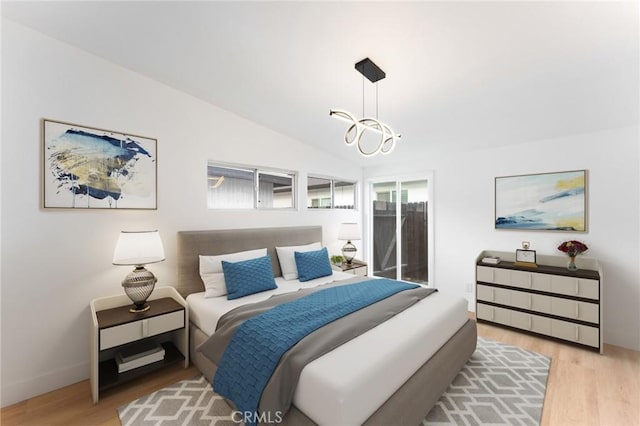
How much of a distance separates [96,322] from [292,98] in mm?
2609

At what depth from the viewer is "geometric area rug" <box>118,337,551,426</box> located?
1.88 m

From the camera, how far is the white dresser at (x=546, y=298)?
2764 mm

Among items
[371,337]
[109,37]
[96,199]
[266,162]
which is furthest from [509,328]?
[109,37]

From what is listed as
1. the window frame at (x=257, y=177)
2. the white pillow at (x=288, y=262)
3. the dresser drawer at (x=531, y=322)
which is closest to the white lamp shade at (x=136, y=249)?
the window frame at (x=257, y=177)

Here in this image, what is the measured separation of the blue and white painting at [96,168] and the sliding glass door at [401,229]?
3.66 metres

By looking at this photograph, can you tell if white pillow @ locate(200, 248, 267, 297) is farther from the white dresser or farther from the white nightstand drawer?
the white dresser

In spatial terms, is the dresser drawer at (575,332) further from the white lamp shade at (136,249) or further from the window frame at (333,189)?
the white lamp shade at (136,249)

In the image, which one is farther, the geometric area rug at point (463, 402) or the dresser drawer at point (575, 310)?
the dresser drawer at point (575, 310)

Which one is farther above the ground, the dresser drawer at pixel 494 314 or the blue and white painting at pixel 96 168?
the blue and white painting at pixel 96 168

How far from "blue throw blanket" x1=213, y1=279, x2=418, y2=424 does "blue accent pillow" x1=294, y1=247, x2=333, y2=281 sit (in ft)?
3.16

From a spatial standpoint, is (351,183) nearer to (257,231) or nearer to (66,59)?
(257,231)

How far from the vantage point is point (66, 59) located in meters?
2.28

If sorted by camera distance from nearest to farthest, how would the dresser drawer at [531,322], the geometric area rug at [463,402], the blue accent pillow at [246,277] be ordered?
the geometric area rug at [463,402] → the blue accent pillow at [246,277] → the dresser drawer at [531,322]

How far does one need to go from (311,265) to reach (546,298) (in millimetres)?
2603
